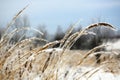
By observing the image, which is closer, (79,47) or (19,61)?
(19,61)

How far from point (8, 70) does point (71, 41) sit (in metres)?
0.48

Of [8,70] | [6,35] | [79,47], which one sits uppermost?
[6,35]

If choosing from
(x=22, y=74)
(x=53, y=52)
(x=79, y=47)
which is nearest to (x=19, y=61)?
(x=22, y=74)

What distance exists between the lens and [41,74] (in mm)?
2396

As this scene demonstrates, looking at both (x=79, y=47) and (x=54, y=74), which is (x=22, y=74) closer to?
(x=54, y=74)

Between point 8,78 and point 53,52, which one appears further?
point 53,52

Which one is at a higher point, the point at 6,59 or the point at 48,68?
the point at 6,59

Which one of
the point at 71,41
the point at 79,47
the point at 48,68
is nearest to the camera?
the point at 71,41

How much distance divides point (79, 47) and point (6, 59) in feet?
140

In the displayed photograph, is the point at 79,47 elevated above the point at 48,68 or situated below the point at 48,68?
below

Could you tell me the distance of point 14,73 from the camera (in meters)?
2.28

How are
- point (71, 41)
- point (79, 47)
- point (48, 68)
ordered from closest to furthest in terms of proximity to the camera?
point (71, 41), point (48, 68), point (79, 47)

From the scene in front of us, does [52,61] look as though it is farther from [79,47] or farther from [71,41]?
[79,47]

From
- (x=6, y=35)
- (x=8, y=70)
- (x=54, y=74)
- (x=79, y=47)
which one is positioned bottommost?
(x=79, y=47)
